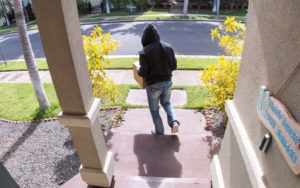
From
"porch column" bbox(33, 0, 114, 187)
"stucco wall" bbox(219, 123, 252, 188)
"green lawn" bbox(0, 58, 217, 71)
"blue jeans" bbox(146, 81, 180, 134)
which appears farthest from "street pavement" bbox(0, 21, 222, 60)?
"porch column" bbox(33, 0, 114, 187)

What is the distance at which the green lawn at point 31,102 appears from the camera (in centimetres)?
509

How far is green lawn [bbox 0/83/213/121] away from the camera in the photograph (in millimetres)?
5094

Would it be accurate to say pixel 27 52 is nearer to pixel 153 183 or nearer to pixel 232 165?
pixel 153 183

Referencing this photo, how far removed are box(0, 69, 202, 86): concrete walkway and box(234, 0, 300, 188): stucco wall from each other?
13.7 feet

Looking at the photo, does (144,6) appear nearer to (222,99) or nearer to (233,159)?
(222,99)

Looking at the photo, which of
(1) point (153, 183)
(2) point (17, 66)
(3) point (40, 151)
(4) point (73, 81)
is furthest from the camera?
(2) point (17, 66)

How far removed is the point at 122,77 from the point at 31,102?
2907mm

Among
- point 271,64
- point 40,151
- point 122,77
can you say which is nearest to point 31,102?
point 40,151

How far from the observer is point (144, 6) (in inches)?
838

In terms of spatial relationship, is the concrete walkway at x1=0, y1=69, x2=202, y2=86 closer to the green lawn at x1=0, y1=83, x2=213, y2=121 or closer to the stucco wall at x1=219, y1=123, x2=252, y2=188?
the green lawn at x1=0, y1=83, x2=213, y2=121

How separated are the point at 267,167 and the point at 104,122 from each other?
149 inches

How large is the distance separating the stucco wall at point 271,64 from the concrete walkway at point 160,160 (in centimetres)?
149

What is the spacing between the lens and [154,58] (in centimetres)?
290

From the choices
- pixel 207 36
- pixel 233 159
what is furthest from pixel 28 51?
pixel 207 36
